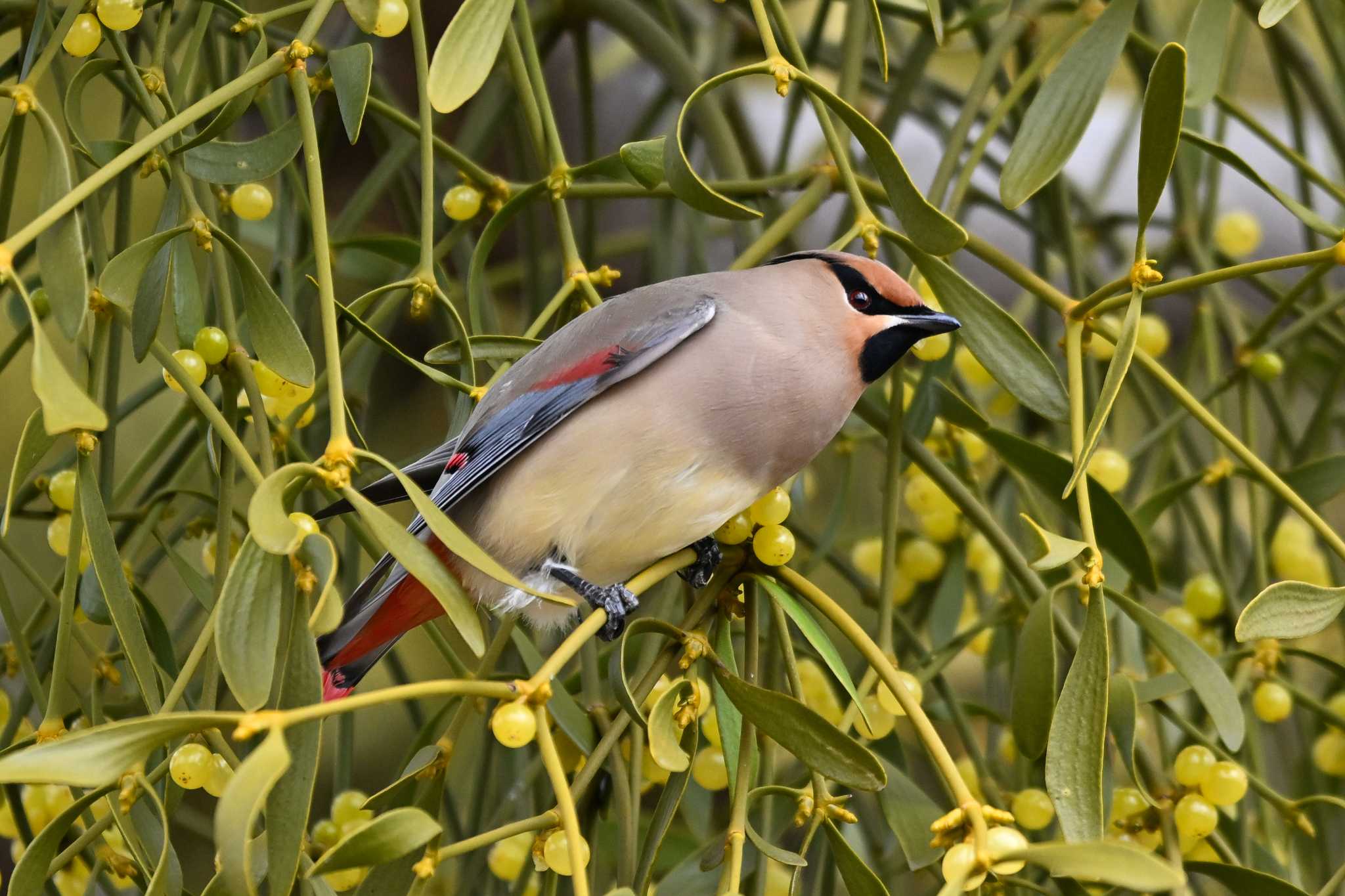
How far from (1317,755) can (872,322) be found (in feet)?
2.11

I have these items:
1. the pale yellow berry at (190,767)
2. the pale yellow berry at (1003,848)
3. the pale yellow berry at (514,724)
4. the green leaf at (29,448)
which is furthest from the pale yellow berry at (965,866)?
the green leaf at (29,448)

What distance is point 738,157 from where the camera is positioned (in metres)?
1.50

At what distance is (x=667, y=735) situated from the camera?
0.85 metres

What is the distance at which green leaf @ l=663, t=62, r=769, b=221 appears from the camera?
856 millimetres

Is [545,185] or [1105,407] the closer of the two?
[1105,407]

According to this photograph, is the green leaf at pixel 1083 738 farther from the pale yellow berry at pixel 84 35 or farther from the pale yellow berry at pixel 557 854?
the pale yellow berry at pixel 84 35

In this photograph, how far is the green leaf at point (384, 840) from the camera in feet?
2.30

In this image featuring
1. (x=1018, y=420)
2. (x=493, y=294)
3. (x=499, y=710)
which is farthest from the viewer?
(x=493, y=294)

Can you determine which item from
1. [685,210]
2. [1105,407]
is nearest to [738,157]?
[685,210]

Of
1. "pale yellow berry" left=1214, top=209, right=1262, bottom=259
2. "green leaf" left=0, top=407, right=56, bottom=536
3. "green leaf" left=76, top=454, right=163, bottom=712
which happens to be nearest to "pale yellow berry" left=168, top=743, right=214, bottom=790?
"green leaf" left=76, top=454, right=163, bottom=712

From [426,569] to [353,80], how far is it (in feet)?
1.21

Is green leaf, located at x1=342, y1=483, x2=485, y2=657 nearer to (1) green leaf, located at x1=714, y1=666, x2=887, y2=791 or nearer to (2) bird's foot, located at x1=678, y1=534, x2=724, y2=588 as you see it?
(1) green leaf, located at x1=714, y1=666, x2=887, y2=791

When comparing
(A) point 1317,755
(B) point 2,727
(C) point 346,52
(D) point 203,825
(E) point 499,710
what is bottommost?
(D) point 203,825

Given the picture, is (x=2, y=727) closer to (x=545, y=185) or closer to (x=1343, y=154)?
(x=545, y=185)
